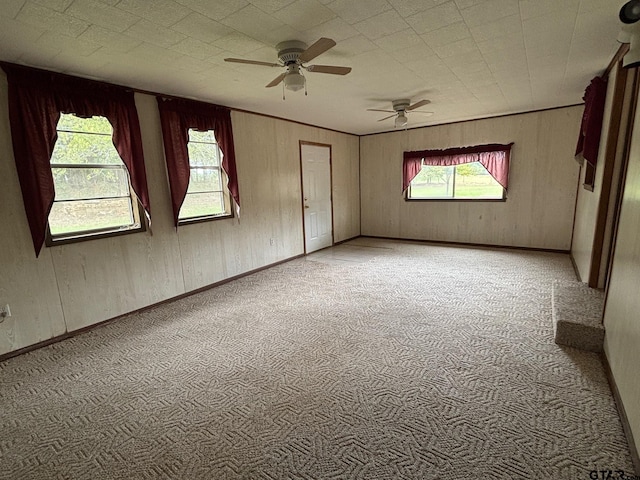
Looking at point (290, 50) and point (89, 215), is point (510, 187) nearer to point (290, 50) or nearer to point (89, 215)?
point (290, 50)

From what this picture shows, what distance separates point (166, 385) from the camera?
81.3 inches

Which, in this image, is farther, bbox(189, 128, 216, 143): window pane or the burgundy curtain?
bbox(189, 128, 216, 143): window pane

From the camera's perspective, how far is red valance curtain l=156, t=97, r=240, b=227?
10.9 ft

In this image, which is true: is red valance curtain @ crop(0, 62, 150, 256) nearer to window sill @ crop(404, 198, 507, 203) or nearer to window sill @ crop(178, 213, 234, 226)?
window sill @ crop(178, 213, 234, 226)

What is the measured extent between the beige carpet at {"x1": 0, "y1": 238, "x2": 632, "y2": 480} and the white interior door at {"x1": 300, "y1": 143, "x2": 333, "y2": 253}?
249 cm

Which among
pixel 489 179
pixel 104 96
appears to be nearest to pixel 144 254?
pixel 104 96

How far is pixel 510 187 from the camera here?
17.3 feet

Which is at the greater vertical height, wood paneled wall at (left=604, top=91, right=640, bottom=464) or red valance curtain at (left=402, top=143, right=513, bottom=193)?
red valance curtain at (left=402, top=143, right=513, bottom=193)

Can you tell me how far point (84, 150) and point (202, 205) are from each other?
Answer: 133 centimetres

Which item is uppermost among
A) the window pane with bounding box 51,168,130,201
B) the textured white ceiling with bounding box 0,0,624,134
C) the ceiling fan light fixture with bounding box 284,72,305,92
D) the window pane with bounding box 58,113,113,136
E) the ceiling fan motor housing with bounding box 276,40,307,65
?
the textured white ceiling with bounding box 0,0,624,134

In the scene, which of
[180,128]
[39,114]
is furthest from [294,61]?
[39,114]

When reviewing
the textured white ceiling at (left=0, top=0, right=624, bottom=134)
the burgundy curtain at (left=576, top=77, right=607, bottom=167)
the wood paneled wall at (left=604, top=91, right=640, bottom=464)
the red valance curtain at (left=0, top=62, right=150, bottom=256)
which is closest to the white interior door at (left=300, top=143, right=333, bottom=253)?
the textured white ceiling at (left=0, top=0, right=624, bottom=134)

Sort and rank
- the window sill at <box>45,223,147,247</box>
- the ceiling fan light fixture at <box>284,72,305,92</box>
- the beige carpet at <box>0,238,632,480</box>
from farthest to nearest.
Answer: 1. the window sill at <box>45,223,147,247</box>
2. the ceiling fan light fixture at <box>284,72,305,92</box>
3. the beige carpet at <box>0,238,632,480</box>

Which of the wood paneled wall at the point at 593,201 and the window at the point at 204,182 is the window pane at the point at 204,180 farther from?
the wood paneled wall at the point at 593,201
